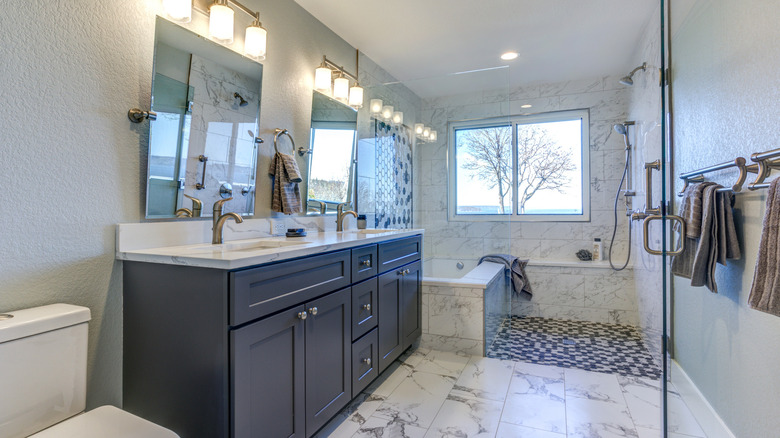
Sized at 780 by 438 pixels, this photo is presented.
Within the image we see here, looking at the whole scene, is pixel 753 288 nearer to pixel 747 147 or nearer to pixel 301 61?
pixel 747 147

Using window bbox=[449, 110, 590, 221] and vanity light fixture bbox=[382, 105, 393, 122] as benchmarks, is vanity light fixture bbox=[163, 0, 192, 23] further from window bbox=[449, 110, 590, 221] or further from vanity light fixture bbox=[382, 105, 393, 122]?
window bbox=[449, 110, 590, 221]

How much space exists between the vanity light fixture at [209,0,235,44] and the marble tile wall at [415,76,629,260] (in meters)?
2.05

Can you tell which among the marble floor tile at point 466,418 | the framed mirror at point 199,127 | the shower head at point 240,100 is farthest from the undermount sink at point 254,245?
the marble floor tile at point 466,418

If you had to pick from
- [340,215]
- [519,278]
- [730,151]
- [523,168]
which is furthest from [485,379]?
[523,168]

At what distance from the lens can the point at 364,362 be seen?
2070 mm

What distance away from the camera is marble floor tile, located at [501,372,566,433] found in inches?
73.9

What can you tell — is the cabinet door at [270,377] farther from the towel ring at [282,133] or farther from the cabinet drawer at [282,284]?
the towel ring at [282,133]

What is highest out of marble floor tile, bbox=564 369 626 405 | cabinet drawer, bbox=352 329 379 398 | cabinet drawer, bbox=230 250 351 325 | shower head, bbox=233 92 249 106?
shower head, bbox=233 92 249 106

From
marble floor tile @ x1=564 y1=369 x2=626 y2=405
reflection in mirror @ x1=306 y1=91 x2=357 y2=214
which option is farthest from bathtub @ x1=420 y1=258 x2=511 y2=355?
reflection in mirror @ x1=306 y1=91 x2=357 y2=214

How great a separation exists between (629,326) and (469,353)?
1.76 m

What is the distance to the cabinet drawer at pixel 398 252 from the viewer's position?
7.48ft

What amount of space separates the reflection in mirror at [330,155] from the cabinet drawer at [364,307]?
77 cm

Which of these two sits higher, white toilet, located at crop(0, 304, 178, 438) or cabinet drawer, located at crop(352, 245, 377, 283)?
cabinet drawer, located at crop(352, 245, 377, 283)

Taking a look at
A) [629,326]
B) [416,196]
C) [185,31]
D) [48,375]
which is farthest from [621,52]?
[48,375]
